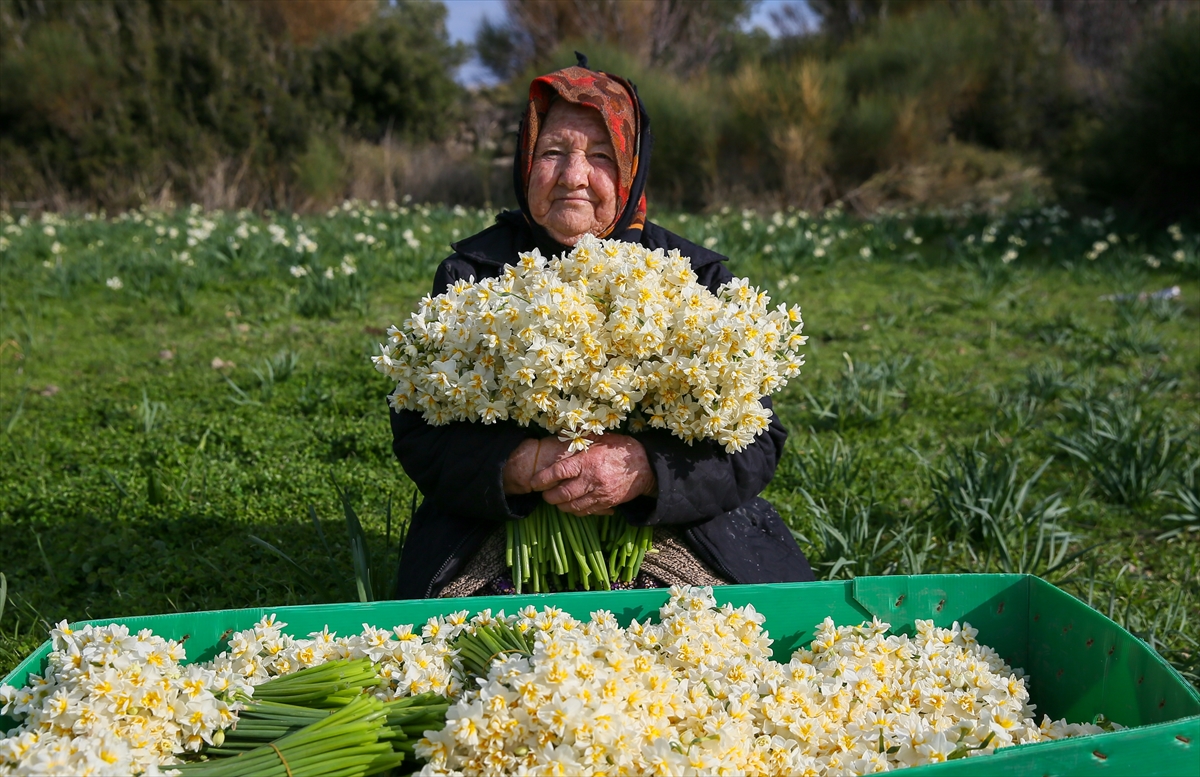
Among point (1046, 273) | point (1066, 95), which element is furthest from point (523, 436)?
point (1066, 95)

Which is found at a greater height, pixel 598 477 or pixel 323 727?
pixel 598 477

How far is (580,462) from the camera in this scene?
1.86 m

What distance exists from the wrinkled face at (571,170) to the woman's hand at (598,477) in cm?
64

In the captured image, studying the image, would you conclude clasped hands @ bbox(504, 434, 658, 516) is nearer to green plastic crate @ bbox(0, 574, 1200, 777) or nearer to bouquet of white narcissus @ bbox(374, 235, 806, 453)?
bouquet of white narcissus @ bbox(374, 235, 806, 453)

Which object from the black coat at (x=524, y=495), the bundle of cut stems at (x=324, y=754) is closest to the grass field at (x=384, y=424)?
the black coat at (x=524, y=495)

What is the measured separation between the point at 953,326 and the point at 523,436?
16.3ft

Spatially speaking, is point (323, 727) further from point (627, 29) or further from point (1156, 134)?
point (627, 29)

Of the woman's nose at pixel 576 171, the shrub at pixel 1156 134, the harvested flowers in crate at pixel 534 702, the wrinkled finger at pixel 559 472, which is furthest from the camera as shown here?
the shrub at pixel 1156 134

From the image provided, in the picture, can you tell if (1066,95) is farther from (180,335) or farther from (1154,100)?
(180,335)

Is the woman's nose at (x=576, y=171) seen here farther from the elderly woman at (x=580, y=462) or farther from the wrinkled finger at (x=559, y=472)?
the wrinkled finger at (x=559, y=472)

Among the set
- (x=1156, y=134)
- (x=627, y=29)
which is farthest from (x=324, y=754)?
(x=627, y=29)

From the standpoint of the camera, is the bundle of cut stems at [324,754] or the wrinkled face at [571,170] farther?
the wrinkled face at [571,170]

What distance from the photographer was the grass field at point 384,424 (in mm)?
2922

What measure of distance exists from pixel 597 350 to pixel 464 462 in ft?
1.46
